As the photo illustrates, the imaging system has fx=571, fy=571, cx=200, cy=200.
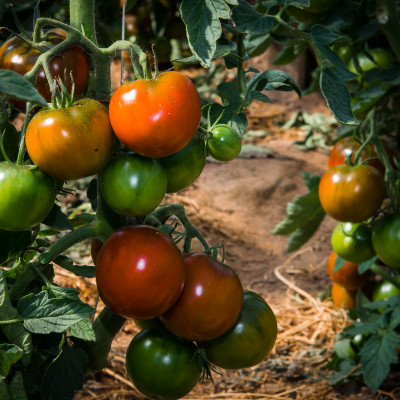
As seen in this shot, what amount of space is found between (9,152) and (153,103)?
259 millimetres

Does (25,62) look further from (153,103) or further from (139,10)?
(139,10)

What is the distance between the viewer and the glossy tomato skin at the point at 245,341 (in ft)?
2.82

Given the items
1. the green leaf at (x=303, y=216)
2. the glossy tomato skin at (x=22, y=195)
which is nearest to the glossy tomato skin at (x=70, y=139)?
the glossy tomato skin at (x=22, y=195)

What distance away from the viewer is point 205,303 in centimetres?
81

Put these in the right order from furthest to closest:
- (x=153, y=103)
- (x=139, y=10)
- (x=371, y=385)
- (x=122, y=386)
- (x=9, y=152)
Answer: (x=139, y=10), (x=122, y=386), (x=371, y=385), (x=9, y=152), (x=153, y=103)

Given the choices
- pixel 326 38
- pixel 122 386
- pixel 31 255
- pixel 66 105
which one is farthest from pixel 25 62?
pixel 122 386

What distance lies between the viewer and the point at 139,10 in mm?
3539

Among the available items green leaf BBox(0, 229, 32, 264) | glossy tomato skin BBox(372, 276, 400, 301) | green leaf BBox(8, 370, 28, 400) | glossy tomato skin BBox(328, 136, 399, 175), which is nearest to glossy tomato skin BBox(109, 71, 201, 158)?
green leaf BBox(0, 229, 32, 264)

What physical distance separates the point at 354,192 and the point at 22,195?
88 centimetres

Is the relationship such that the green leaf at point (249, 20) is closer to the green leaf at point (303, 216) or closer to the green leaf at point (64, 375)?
the green leaf at point (64, 375)

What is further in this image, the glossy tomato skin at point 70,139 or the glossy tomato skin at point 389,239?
the glossy tomato skin at point 389,239

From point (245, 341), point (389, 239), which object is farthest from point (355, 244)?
point (245, 341)

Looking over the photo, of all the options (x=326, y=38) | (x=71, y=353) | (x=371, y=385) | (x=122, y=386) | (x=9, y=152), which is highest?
(x=326, y=38)

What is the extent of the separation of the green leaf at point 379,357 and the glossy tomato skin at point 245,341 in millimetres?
614
